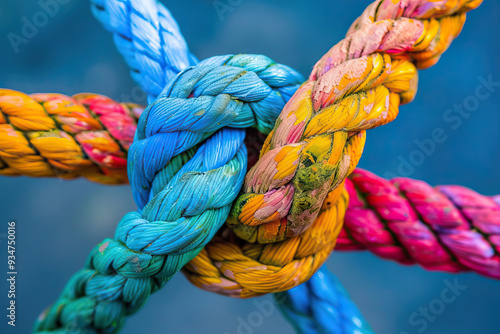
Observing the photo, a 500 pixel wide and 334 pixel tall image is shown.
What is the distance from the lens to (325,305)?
2.29ft

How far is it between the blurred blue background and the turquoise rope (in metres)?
0.37

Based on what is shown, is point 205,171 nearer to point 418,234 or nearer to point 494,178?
point 418,234

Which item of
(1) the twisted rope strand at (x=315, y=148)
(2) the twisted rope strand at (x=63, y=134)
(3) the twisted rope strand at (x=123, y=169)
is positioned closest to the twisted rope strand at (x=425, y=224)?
(3) the twisted rope strand at (x=123, y=169)

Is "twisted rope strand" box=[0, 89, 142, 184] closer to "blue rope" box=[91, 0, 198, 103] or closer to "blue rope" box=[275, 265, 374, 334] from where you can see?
"blue rope" box=[91, 0, 198, 103]

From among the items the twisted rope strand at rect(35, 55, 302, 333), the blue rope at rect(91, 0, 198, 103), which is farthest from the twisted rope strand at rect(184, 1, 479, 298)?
the blue rope at rect(91, 0, 198, 103)

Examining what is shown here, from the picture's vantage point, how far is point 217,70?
56 cm

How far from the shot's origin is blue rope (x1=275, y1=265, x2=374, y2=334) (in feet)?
2.29

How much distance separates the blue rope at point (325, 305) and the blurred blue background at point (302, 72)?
30 centimetres

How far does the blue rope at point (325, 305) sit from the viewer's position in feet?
2.29

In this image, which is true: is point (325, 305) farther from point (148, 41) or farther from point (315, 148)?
point (148, 41)

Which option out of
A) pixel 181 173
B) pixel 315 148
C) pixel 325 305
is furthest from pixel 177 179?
pixel 325 305

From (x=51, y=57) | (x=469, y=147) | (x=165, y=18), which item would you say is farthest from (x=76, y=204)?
(x=469, y=147)

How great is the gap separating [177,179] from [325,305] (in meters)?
0.30

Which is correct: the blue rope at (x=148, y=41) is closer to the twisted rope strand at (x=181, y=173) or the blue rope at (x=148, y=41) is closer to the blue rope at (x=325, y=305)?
the twisted rope strand at (x=181, y=173)
